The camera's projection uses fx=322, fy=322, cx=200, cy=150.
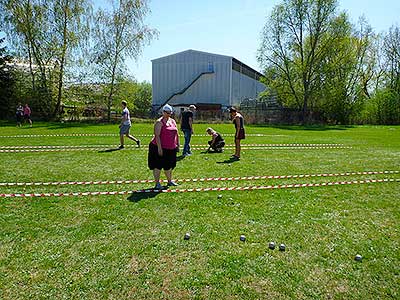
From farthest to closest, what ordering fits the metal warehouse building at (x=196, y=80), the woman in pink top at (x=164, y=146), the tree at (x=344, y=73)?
the metal warehouse building at (x=196, y=80), the tree at (x=344, y=73), the woman in pink top at (x=164, y=146)

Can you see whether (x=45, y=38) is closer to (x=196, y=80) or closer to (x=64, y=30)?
(x=64, y=30)

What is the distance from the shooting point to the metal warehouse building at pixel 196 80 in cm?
4216

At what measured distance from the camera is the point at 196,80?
1671 inches

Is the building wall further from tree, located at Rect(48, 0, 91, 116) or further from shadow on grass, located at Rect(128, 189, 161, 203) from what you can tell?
shadow on grass, located at Rect(128, 189, 161, 203)

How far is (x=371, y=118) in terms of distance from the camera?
143ft

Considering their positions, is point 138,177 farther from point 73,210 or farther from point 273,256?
point 273,256

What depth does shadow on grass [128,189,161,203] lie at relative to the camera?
5.80 m

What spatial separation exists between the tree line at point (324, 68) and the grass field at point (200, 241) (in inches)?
1320

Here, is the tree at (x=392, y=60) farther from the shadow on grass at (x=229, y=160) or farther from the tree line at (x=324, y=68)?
the shadow on grass at (x=229, y=160)

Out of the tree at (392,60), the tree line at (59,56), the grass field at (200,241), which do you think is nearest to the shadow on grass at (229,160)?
the grass field at (200,241)

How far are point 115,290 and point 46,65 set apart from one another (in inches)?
1285

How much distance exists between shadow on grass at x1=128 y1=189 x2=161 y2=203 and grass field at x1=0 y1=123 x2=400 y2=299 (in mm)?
18

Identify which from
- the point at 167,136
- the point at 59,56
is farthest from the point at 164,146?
the point at 59,56

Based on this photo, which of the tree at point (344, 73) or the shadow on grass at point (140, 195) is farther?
the tree at point (344, 73)
